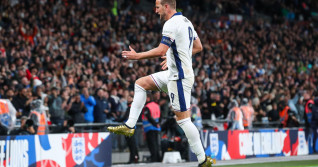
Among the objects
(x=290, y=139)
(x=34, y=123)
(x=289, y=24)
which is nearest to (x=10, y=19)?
(x=34, y=123)

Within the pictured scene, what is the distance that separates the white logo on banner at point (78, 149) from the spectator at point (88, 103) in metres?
3.32

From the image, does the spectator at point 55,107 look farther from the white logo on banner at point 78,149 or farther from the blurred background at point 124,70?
the white logo on banner at point 78,149

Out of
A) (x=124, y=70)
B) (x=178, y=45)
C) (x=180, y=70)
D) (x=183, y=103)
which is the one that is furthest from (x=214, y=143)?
(x=178, y=45)

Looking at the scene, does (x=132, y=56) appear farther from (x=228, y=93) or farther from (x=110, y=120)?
(x=228, y=93)

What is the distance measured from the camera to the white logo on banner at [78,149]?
44.3 feet

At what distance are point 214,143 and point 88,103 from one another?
375 cm

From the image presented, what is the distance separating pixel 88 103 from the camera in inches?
674

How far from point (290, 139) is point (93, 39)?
26.2 feet

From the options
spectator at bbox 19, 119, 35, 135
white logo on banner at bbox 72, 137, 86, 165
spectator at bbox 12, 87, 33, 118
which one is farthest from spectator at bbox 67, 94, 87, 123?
white logo on banner at bbox 72, 137, 86, 165

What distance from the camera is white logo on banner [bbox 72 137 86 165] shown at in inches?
532

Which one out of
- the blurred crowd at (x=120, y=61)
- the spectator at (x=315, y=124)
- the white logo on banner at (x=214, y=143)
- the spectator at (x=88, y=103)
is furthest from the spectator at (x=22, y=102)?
the spectator at (x=315, y=124)

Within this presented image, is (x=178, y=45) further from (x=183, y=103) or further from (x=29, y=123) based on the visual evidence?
(x=29, y=123)

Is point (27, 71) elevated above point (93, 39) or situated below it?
Result: below

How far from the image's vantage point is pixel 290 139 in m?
19.1
